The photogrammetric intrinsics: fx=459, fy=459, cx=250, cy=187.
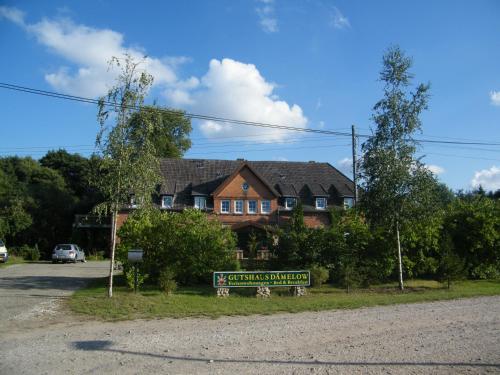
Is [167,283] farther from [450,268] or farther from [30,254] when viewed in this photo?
[30,254]

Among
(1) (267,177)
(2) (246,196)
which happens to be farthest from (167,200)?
(1) (267,177)

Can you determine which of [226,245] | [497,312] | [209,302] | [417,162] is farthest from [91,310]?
[417,162]

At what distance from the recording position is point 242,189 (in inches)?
1841

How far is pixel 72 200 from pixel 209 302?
45.3 m

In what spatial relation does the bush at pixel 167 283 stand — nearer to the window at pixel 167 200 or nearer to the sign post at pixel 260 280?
the sign post at pixel 260 280

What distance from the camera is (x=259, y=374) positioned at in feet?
23.4

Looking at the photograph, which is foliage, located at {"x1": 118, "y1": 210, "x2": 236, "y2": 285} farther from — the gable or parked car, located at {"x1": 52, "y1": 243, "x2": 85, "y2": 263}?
the gable

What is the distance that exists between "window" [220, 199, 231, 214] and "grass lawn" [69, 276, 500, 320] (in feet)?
89.0

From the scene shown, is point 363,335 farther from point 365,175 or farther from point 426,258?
point 426,258

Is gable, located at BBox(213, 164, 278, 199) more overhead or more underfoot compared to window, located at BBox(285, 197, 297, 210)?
more overhead

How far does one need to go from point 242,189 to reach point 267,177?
4696 millimetres

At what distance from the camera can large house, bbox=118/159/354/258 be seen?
46.6 meters

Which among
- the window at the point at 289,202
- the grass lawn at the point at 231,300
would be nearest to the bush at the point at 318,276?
the grass lawn at the point at 231,300

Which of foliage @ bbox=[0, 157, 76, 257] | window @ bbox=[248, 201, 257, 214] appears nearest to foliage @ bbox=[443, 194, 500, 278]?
window @ bbox=[248, 201, 257, 214]
